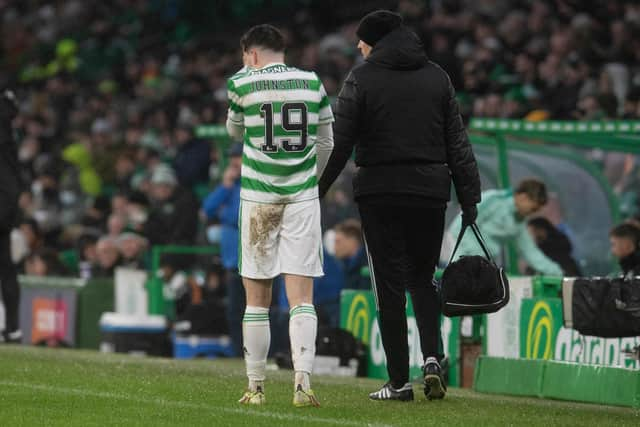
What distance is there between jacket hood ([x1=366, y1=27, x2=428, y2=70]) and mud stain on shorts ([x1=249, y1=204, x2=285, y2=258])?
3.71ft

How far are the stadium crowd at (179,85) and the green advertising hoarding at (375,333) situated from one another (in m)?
1.10

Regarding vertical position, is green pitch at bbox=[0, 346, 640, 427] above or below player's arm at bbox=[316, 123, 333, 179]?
below

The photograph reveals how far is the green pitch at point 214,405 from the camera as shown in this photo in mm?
7684

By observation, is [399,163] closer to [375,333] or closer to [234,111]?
[234,111]

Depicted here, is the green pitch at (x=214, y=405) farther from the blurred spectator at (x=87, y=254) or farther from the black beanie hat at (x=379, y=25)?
the blurred spectator at (x=87, y=254)

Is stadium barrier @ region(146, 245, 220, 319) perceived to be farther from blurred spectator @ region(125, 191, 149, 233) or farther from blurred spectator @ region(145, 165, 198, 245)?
blurred spectator @ region(125, 191, 149, 233)

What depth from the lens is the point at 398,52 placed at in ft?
28.4

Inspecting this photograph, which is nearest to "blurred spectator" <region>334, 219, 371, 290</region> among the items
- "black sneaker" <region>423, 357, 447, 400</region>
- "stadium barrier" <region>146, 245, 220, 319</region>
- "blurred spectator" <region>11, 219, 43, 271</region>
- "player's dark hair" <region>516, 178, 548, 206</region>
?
"player's dark hair" <region>516, 178, 548, 206</region>

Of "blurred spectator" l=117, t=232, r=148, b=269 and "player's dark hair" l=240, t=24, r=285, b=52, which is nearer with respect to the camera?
"player's dark hair" l=240, t=24, r=285, b=52

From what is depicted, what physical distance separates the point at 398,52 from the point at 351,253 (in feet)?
19.0

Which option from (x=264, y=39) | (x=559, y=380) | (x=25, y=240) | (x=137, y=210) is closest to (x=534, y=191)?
(x=559, y=380)

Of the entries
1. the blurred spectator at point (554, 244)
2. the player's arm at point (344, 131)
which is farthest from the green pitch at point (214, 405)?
the blurred spectator at point (554, 244)

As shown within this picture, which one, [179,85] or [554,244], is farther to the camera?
[179,85]

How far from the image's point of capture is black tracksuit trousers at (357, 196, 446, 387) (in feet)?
28.4
